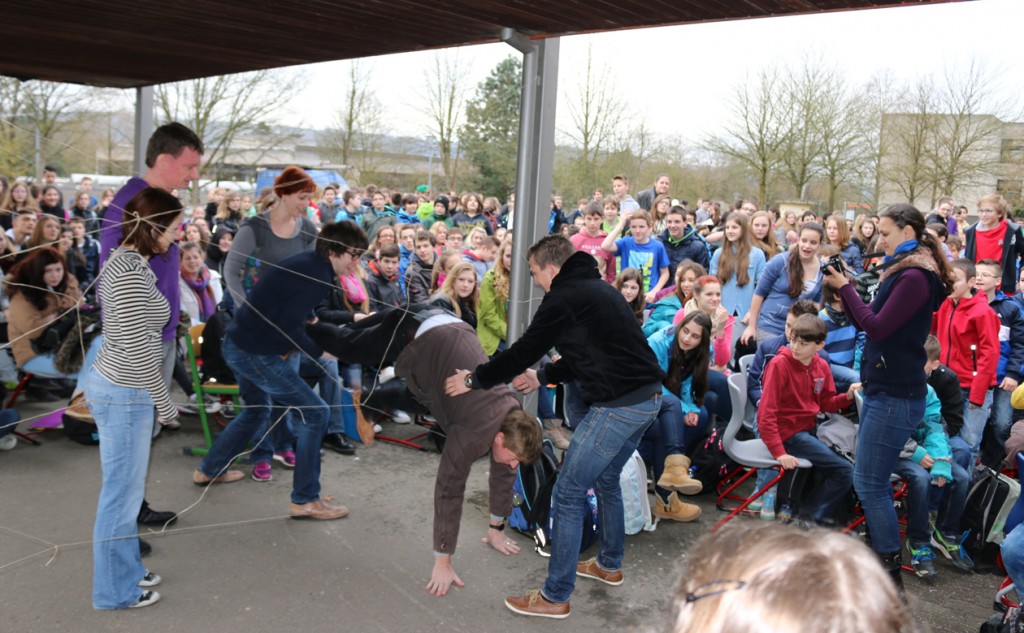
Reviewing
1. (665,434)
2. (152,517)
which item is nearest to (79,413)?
(152,517)

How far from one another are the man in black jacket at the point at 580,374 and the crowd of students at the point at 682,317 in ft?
2.95

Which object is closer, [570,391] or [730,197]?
[570,391]

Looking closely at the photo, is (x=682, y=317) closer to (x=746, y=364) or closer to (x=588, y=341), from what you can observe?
(x=746, y=364)

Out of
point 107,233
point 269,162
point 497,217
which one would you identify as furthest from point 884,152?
point 107,233

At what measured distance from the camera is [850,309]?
12.9ft

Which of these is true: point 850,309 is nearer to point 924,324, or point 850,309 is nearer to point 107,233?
point 924,324

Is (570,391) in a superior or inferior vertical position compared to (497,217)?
inferior

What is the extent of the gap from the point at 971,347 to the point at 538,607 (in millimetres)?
3964

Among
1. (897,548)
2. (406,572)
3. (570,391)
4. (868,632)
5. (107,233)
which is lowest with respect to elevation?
(406,572)

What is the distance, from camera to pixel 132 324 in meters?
3.36

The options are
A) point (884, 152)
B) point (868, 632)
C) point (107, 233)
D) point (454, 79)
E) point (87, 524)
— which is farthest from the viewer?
point (884, 152)

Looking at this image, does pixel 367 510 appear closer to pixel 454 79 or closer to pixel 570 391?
pixel 570 391

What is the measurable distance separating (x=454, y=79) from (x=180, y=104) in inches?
298

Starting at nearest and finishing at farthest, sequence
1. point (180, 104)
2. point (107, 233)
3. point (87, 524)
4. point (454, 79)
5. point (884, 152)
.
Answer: point (107, 233)
point (87, 524)
point (180, 104)
point (454, 79)
point (884, 152)
